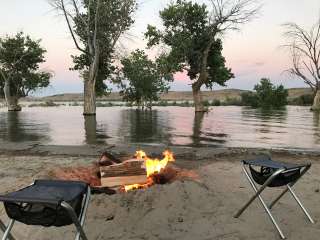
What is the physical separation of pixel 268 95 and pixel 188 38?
2371cm

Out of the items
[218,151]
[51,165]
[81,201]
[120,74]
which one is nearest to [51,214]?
[81,201]

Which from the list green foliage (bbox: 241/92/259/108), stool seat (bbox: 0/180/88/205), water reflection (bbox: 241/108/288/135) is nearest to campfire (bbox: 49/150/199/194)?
stool seat (bbox: 0/180/88/205)

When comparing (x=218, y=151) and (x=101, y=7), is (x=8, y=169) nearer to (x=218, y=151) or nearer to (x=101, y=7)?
(x=218, y=151)

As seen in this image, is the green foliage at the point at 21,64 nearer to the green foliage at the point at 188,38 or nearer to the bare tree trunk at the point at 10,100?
the bare tree trunk at the point at 10,100

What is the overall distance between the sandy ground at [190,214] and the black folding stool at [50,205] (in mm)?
1154

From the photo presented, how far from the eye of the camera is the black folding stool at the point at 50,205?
3.18m

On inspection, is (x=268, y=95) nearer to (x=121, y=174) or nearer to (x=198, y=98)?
(x=198, y=98)

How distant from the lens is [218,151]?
10.5 metres

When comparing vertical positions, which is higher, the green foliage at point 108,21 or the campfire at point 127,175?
the green foliage at point 108,21

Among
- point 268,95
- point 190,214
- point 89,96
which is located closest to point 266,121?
point 89,96

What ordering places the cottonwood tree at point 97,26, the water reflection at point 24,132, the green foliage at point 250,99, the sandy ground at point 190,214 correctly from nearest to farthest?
the sandy ground at point 190,214
the water reflection at point 24,132
the cottonwood tree at point 97,26
the green foliage at point 250,99

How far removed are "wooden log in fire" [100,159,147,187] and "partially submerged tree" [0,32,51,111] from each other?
43057 mm

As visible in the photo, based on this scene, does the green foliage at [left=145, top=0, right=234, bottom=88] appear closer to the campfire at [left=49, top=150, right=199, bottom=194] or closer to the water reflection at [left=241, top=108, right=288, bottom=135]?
the water reflection at [left=241, top=108, right=288, bottom=135]

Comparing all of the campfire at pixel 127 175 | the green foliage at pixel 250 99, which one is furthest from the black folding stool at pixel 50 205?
the green foliage at pixel 250 99
